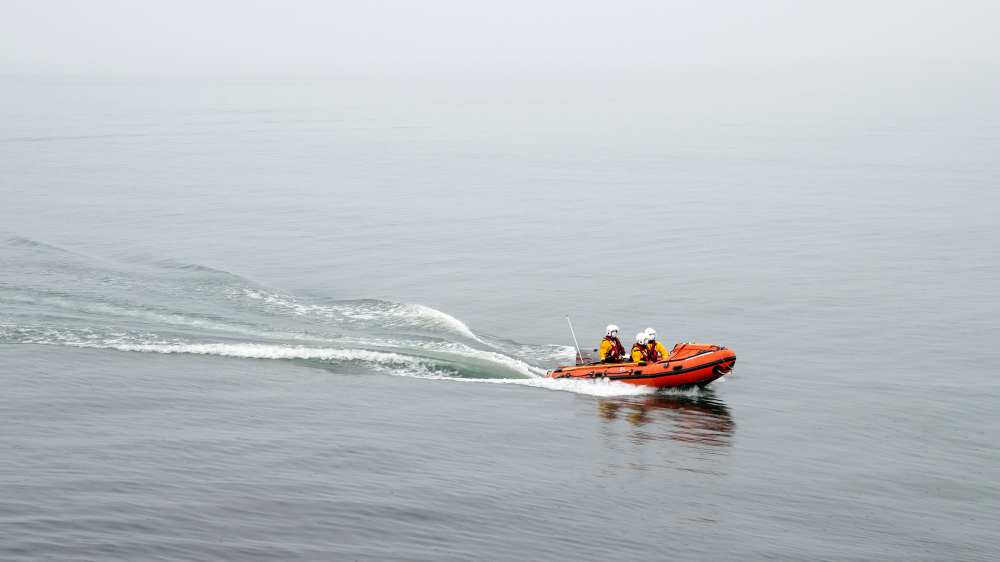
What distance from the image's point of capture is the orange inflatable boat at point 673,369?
81.8 feet

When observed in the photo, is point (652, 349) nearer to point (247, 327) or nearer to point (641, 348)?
point (641, 348)

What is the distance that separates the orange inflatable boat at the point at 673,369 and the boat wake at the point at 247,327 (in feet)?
0.94

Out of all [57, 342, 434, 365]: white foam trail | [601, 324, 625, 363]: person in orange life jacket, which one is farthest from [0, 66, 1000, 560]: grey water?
[601, 324, 625, 363]: person in orange life jacket

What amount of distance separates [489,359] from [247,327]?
7.68m

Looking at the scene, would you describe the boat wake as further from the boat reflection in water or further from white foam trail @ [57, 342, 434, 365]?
the boat reflection in water

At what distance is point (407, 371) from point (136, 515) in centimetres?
1154

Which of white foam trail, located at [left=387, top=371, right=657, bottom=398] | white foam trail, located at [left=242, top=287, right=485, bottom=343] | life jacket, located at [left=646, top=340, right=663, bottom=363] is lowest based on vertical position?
white foam trail, located at [left=387, top=371, right=657, bottom=398]

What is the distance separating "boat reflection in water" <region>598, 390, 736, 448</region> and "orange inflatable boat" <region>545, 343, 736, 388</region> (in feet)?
1.56

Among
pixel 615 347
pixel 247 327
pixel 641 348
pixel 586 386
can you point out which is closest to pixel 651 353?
pixel 641 348

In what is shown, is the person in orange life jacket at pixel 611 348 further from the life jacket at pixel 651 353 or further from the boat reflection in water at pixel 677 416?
the boat reflection in water at pixel 677 416

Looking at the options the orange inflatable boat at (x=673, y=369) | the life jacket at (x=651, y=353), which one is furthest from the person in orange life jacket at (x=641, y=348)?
A: the orange inflatable boat at (x=673, y=369)

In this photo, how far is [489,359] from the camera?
27.3 metres

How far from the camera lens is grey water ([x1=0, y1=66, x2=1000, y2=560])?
16.5 metres

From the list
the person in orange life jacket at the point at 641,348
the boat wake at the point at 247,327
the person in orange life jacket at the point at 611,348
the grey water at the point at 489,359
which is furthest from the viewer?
the boat wake at the point at 247,327
